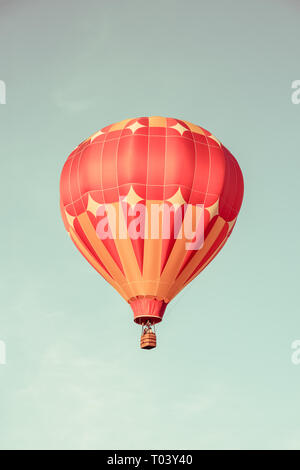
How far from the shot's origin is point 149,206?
32.5 meters

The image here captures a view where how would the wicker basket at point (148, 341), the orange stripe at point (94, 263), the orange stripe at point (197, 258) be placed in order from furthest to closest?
the orange stripe at point (94, 263), the orange stripe at point (197, 258), the wicker basket at point (148, 341)

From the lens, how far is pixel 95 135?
34156 millimetres

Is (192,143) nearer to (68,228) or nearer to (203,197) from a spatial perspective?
(203,197)

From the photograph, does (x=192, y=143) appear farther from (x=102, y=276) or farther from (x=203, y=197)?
(x=102, y=276)

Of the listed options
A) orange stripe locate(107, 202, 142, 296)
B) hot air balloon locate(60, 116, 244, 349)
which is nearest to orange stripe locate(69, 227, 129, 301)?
hot air balloon locate(60, 116, 244, 349)

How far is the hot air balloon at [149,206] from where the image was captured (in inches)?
1283

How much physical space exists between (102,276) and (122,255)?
4.14ft

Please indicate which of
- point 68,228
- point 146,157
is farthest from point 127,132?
point 68,228

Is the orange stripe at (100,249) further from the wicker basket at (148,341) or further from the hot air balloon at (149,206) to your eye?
the wicker basket at (148,341)

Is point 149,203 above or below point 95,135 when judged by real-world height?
below

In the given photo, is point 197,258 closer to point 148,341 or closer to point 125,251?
point 125,251

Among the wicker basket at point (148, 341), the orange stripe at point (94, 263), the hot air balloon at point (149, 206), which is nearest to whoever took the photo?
the wicker basket at point (148, 341)

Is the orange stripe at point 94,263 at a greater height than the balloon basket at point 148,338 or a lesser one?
greater

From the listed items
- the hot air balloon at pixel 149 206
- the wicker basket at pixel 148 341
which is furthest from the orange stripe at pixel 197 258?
the wicker basket at pixel 148 341
